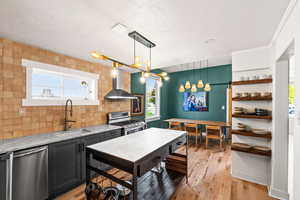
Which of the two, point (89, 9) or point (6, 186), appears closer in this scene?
point (89, 9)

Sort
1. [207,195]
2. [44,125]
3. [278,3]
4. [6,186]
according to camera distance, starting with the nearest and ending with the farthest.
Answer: [278,3], [6,186], [207,195], [44,125]

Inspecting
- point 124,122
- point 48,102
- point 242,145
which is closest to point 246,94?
point 242,145

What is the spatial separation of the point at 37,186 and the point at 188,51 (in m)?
3.20

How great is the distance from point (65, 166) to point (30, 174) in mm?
423

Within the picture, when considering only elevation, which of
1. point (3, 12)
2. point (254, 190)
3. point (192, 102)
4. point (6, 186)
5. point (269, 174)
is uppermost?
point (3, 12)

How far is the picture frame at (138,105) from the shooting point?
4274 millimetres

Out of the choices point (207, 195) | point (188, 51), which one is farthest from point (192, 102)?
point (207, 195)

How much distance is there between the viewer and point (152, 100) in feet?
17.2

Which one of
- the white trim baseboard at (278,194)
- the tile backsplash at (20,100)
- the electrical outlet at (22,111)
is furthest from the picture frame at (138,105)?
the white trim baseboard at (278,194)

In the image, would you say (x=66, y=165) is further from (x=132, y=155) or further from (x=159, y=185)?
(x=159, y=185)

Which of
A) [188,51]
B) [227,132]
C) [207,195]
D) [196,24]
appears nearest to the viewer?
[196,24]

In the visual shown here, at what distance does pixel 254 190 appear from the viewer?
210cm

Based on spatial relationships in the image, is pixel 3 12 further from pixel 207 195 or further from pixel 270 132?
pixel 270 132

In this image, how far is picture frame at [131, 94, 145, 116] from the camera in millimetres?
4274
